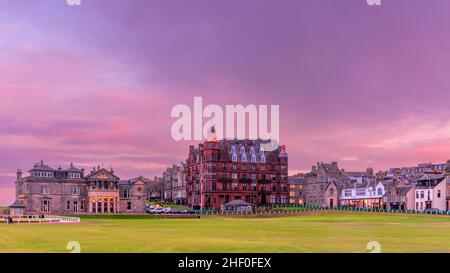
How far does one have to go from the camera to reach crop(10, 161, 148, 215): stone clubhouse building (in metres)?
148

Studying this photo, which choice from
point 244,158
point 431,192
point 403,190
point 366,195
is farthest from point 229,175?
point 431,192

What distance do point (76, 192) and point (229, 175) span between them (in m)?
54.2

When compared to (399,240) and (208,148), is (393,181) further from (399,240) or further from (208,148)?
(399,240)

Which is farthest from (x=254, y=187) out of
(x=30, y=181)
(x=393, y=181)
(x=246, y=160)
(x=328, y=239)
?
(x=328, y=239)

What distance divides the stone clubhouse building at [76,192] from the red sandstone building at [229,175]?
28.5 metres

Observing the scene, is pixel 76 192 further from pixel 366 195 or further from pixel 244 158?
pixel 366 195

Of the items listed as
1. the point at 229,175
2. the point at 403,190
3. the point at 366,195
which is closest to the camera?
the point at 403,190

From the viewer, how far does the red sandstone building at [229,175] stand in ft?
618

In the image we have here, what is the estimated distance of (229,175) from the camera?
630 feet

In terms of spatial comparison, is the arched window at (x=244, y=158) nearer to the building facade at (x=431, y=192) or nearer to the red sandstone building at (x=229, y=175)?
the red sandstone building at (x=229, y=175)

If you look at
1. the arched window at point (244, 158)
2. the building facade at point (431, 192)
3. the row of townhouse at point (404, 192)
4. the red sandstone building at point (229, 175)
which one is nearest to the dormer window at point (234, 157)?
the red sandstone building at point (229, 175)
